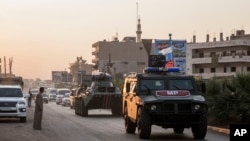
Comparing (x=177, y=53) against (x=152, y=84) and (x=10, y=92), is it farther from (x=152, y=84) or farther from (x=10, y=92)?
(x=152, y=84)

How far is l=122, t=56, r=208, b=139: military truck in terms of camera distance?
1717cm

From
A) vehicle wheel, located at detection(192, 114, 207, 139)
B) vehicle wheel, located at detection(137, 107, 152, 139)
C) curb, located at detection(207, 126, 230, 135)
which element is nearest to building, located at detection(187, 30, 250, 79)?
curb, located at detection(207, 126, 230, 135)

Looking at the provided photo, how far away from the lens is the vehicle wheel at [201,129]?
17484mm

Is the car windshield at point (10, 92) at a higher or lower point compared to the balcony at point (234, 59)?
lower

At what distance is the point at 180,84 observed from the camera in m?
18.5

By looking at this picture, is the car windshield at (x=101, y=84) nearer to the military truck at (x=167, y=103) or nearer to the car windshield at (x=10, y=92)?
the car windshield at (x=10, y=92)

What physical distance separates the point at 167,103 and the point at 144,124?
3.34ft

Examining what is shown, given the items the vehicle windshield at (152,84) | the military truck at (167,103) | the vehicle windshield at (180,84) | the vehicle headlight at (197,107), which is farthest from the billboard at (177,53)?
the vehicle headlight at (197,107)

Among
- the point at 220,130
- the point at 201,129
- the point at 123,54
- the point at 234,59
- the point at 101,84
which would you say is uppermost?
the point at 123,54

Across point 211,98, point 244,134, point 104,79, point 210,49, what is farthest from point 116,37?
point 244,134

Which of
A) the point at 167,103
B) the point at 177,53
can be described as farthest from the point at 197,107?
the point at 177,53

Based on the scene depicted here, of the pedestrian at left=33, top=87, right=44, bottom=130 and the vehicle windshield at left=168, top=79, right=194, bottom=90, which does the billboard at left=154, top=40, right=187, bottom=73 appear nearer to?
the pedestrian at left=33, top=87, right=44, bottom=130

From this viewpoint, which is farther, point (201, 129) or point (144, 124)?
point (201, 129)

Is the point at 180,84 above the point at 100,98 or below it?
above
